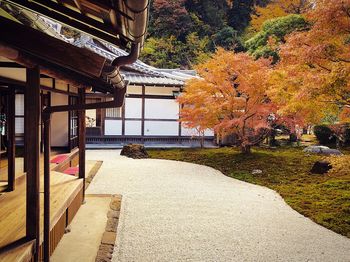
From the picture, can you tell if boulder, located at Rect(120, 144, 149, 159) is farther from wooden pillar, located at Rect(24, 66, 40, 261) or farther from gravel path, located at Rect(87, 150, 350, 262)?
wooden pillar, located at Rect(24, 66, 40, 261)

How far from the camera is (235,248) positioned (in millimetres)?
4770

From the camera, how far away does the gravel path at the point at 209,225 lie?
4602mm

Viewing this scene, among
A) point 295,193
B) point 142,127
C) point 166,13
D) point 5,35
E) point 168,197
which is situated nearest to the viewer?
point 5,35

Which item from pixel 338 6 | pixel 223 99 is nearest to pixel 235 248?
pixel 338 6

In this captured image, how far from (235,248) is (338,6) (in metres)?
5.19

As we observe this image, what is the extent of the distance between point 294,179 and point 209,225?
5.14 m

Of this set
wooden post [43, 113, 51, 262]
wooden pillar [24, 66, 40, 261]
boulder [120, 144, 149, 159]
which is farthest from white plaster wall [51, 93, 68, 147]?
wooden pillar [24, 66, 40, 261]

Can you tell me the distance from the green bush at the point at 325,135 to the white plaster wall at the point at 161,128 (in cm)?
838

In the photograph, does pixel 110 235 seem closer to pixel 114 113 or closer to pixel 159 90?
pixel 114 113

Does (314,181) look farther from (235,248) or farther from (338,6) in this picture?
(235,248)

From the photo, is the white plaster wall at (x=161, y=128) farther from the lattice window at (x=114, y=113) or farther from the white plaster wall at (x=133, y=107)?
the lattice window at (x=114, y=113)

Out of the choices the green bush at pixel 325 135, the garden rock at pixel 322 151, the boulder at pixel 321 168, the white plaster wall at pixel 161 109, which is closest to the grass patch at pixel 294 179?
the boulder at pixel 321 168

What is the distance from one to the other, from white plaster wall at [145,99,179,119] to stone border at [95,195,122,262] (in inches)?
403

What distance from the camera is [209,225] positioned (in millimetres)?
5723
